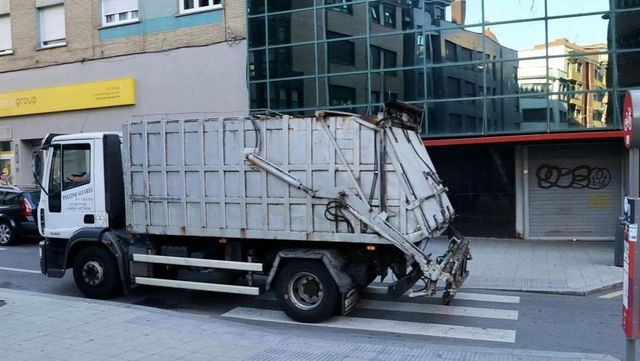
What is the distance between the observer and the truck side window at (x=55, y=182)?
356 inches

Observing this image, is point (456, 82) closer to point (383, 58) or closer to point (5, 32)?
point (383, 58)

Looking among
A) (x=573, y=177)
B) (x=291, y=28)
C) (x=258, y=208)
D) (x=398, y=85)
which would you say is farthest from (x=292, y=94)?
(x=258, y=208)

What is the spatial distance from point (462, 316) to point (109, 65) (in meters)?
16.7

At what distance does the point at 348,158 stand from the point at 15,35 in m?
20.0

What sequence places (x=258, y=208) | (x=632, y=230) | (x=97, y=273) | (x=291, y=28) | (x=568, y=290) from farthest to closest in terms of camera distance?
(x=291, y=28)
(x=568, y=290)
(x=97, y=273)
(x=258, y=208)
(x=632, y=230)

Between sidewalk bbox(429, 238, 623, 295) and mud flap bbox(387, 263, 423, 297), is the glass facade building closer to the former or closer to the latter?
sidewalk bbox(429, 238, 623, 295)

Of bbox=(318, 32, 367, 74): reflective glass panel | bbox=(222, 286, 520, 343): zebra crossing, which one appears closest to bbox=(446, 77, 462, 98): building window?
→ bbox=(318, 32, 367, 74): reflective glass panel

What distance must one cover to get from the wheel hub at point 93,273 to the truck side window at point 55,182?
3.48 feet

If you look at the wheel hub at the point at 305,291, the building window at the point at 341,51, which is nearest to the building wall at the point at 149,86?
the building window at the point at 341,51

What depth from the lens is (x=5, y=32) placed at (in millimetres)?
22891

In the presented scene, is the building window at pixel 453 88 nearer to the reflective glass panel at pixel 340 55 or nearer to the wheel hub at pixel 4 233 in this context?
the reflective glass panel at pixel 340 55

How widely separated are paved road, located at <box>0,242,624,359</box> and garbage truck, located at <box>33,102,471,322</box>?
1.22 feet

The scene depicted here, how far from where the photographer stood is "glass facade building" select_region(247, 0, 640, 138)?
13781 mm

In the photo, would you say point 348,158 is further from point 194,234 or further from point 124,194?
point 124,194
